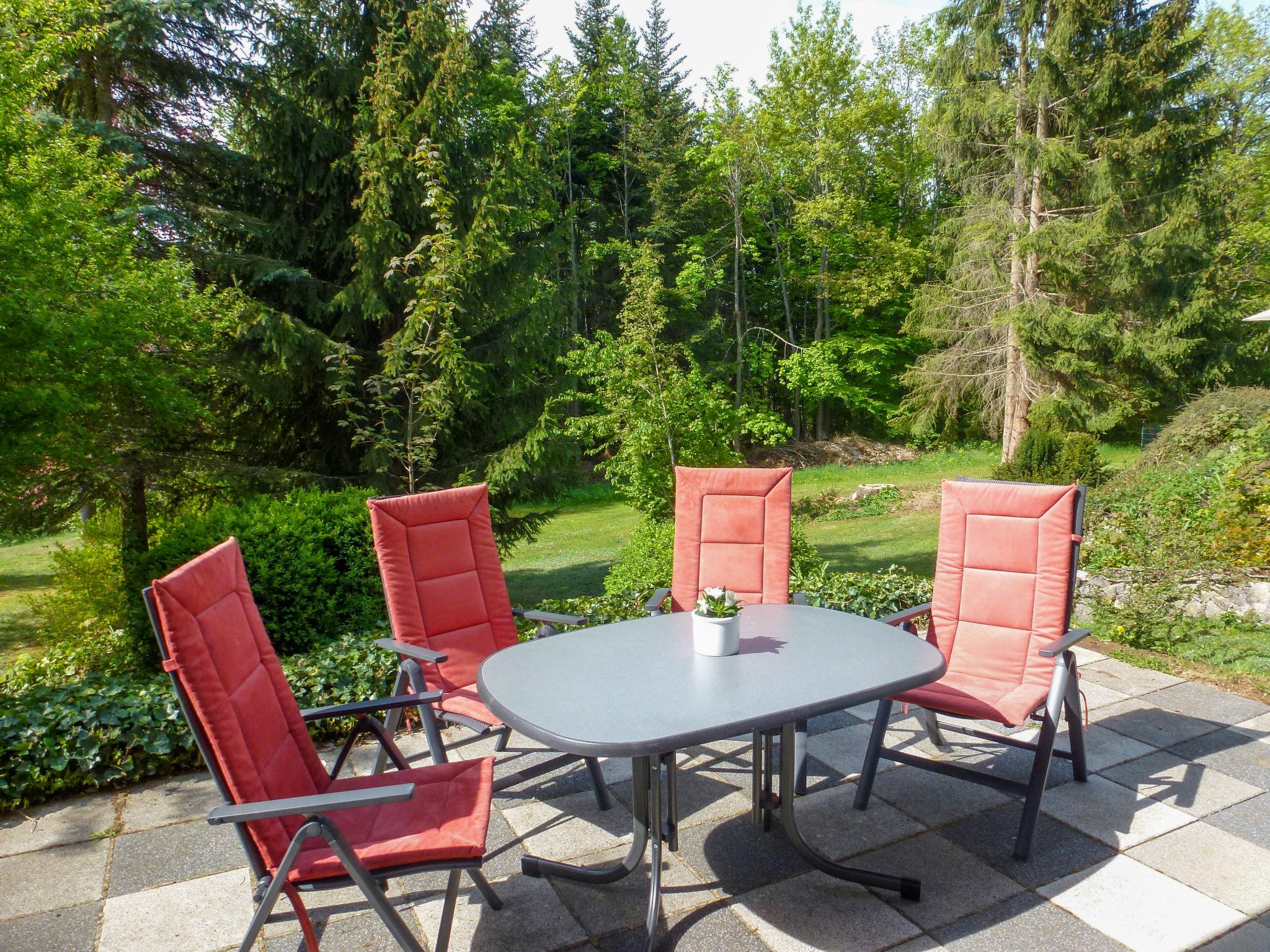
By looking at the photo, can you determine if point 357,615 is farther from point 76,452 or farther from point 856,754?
point 856,754

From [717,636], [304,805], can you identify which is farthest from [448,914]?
[717,636]

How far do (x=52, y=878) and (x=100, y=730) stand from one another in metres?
0.77

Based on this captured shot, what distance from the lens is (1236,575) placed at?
5363mm

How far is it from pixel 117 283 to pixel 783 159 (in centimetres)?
1960

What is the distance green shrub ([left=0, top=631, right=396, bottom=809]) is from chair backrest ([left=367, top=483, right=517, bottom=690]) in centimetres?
77

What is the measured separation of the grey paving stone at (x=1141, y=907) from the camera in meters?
2.28

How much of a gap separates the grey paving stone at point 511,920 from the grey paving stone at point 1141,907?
1495 millimetres

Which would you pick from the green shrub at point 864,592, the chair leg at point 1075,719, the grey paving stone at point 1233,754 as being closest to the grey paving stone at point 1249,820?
the grey paving stone at point 1233,754

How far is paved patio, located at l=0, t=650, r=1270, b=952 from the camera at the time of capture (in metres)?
2.34

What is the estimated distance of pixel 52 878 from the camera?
269cm

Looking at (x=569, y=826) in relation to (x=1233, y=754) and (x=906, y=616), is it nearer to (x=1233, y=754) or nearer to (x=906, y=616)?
(x=906, y=616)

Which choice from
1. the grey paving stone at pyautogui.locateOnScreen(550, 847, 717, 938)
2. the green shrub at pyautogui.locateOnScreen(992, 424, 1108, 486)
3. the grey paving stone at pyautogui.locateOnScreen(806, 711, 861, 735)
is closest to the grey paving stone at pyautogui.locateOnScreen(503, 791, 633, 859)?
the grey paving stone at pyautogui.locateOnScreen(550, 847, 717, 938)

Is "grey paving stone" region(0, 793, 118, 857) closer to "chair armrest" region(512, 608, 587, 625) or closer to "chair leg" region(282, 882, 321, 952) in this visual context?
"chair leg" region(282, 882, 321, 952)

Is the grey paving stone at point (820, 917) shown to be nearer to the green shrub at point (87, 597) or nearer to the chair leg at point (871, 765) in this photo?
the chair leg at point (871, 765)
